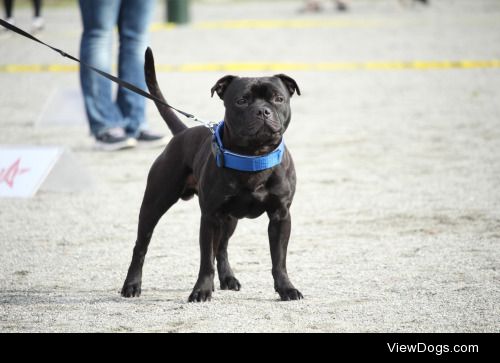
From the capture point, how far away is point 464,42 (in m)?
16.5

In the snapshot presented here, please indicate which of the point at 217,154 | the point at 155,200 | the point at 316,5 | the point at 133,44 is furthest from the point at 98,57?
the point at 316,5

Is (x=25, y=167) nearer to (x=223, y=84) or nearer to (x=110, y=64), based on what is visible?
(x=110, y=64)

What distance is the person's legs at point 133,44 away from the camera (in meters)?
9.10

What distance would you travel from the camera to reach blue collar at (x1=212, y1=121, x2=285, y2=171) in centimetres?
464

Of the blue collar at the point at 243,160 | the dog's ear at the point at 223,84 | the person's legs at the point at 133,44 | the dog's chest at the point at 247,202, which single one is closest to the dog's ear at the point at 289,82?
the dog's ear at the point at 223,84

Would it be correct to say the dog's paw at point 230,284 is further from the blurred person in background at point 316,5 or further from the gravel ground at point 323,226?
the blurred person in background at point 316,5

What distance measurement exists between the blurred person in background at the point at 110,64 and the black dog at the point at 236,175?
4.16 m

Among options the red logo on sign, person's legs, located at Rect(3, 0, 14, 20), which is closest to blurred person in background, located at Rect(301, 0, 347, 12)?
person's legs, located at Rect(3, 0, 14, 20)

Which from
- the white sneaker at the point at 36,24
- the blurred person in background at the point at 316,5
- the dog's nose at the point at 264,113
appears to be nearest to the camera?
the dog's nose at the point at 264,113

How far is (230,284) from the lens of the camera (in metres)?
5.22

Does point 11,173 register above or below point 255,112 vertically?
below

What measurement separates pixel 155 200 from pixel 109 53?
440 centimetres

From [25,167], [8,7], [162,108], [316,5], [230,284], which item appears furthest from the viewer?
[316,5]

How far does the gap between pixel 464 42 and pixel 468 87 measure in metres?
4.10
